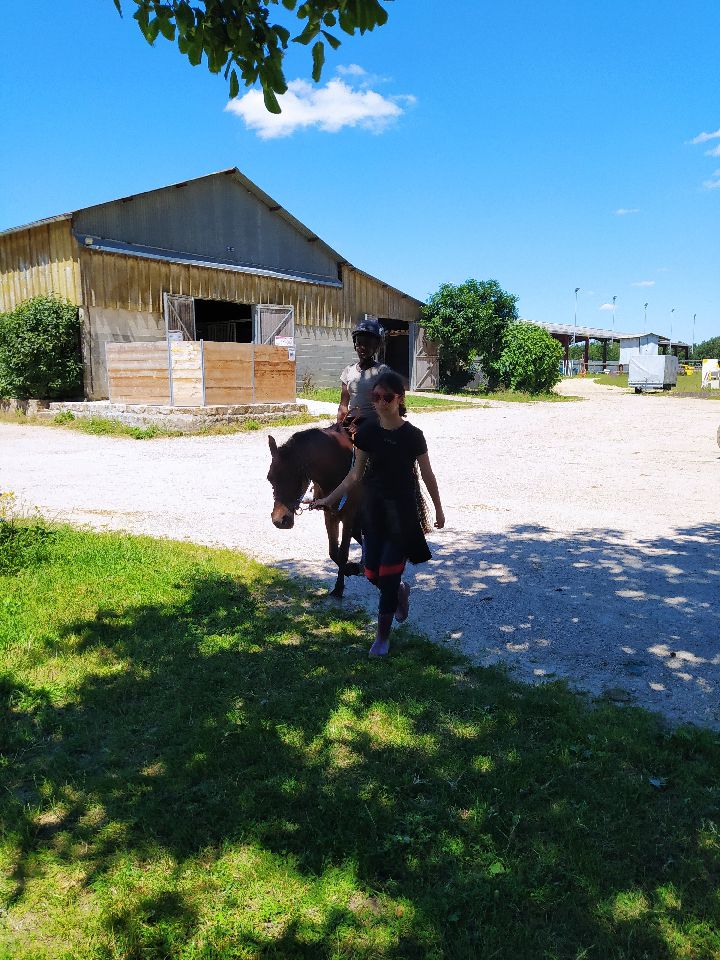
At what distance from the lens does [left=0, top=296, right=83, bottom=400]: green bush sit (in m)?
17.8

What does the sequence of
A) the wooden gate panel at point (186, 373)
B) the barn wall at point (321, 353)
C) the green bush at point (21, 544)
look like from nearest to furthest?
1. the green bush at point (21, 544)
2. the wooden gate panel at point (186, 373)
3. the barn wall at point (321, 353)

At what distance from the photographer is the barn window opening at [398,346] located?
98.2ft

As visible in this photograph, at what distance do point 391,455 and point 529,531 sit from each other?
3.56m

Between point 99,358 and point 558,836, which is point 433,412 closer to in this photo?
point 99,358

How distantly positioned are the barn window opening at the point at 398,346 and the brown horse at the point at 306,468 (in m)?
25.7

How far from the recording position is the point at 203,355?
15.3m

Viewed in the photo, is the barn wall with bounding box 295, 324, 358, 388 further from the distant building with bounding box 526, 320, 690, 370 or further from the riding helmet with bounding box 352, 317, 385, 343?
the distant building with bounding box 526, 320, 690, 370

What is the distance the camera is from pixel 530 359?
28.6 m

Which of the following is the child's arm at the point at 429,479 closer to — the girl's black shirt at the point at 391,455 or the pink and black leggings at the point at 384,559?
the girl's black shirt at the point at 391,455

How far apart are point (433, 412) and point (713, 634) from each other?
54.8 feet

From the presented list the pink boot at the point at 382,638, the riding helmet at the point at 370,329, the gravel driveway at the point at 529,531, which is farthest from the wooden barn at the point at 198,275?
the pink boot at the point at 382,638

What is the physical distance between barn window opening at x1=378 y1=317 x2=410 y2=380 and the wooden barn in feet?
3.31

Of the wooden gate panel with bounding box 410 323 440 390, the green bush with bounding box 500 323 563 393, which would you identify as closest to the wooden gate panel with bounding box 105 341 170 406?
the wooden gate panel with bounding box 410 323 440 390

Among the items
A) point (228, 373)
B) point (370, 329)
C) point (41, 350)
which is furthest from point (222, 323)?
point (370, 329)
